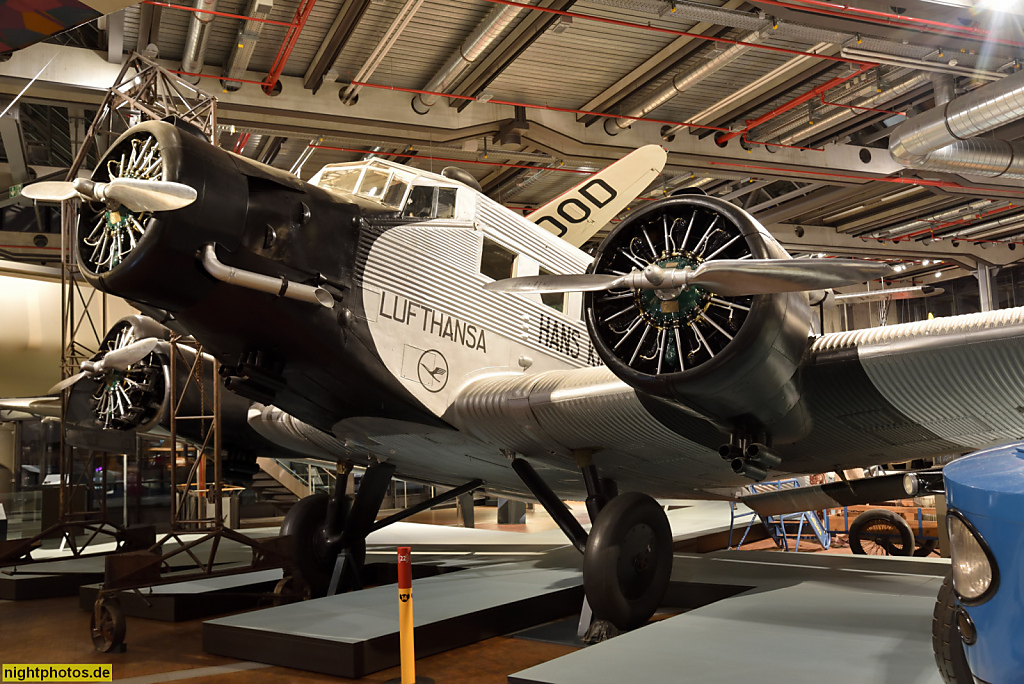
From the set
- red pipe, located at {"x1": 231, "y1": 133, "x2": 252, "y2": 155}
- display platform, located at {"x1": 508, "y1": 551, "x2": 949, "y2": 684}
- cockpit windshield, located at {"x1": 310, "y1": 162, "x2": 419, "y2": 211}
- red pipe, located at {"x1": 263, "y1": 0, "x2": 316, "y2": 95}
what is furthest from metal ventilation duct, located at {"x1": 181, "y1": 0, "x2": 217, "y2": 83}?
display platform, located at {"x1": 508, "y1": 551, "x2": 949, "y2": 684}

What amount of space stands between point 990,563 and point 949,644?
99 cm

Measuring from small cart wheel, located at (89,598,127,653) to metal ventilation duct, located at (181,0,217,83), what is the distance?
5850mm

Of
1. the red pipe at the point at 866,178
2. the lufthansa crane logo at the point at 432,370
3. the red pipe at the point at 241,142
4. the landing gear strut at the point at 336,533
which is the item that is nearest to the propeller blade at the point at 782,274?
the lufthansa crane logo at the point at 432,370

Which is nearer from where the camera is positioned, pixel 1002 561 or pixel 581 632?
pixel 1002 561

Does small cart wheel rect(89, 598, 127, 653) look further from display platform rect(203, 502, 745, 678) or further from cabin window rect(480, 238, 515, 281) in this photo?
cabin window rect(480, 238, 515, 281)

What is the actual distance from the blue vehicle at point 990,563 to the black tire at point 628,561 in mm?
3699

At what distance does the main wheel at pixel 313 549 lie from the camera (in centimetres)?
815

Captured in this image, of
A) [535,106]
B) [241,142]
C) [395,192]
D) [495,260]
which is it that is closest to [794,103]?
[535,106]

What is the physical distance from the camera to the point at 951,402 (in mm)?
5262

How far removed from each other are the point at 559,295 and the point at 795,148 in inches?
291

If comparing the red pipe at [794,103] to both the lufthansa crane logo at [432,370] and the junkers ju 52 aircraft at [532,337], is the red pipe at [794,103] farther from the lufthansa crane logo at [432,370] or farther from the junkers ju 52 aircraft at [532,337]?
the lufthansa crane logo at [432,370]

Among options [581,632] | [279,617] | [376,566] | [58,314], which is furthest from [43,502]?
[581,632]

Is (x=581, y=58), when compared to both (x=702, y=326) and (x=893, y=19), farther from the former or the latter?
(x=702, y=326)

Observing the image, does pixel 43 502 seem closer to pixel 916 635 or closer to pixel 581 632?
pixel 581 632
